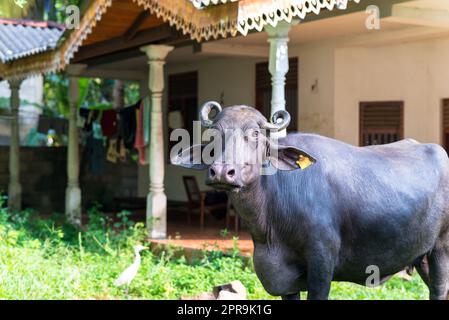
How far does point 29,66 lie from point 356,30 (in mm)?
5073

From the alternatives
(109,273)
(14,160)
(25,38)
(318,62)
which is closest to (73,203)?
(14,160)

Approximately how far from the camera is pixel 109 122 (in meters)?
15.5

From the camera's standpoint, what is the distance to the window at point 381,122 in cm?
1127

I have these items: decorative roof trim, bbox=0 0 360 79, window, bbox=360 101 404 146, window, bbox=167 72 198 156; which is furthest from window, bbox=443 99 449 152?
window, bbox=167 72 198 156

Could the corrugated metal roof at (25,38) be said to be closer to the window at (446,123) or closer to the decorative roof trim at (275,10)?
the decorative roof trim at (275,10)

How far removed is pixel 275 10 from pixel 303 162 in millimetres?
2632

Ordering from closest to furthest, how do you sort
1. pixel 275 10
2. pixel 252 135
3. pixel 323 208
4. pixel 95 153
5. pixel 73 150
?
1. pixel 252 135
2. pixel 323 208
3. pixel 275 10
4. pixel 73 150
5. pixel 95 153

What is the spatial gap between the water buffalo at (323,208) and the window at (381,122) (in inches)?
239

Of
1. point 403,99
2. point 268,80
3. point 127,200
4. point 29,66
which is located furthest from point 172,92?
point 403,99

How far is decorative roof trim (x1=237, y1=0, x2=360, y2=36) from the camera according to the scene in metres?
6.81

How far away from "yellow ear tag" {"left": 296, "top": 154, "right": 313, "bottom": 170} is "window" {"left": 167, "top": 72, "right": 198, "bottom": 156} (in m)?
10.2

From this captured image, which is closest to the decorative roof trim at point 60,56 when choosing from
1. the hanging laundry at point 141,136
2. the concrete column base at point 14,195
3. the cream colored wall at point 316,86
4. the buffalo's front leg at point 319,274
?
the hanging laundry at point 141,136

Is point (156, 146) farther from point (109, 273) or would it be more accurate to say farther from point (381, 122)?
point (381, 122)

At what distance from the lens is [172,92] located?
16.0 m
